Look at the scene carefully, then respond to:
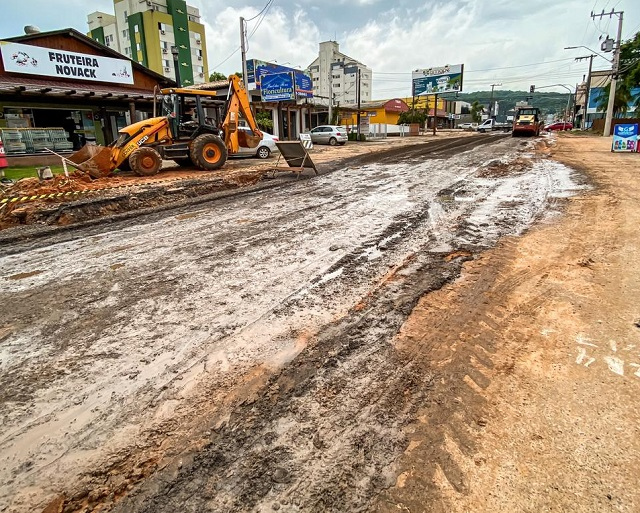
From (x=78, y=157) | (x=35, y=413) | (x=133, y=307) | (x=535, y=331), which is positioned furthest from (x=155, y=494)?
(x=78, y=157)

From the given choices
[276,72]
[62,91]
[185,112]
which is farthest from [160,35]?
[185,112]

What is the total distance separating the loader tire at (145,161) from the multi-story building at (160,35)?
47634mm

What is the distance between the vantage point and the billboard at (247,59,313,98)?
30.5 m

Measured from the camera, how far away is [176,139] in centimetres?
1320

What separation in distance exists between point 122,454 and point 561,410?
2615mm

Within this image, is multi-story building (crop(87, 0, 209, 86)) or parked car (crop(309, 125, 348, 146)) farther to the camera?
multi-story building (crop(87, 0, 209, 86))

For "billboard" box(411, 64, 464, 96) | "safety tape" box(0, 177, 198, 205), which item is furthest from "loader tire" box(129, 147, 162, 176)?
"billboard" box(411, 64, 464, 96)

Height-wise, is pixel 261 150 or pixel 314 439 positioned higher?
pixel 261 150

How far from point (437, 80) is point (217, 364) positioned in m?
53.5

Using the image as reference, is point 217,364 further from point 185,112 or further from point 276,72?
point 276,72

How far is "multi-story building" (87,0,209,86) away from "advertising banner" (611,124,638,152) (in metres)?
51.2

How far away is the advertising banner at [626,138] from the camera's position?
17062mm

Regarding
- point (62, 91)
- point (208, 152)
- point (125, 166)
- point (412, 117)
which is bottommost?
point (125, 166)

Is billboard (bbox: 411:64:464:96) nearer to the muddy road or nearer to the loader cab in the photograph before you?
the loader cab
